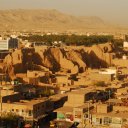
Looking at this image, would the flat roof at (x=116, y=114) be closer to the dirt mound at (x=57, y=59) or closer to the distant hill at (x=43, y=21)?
the dirt mound at (x=57, y=59)

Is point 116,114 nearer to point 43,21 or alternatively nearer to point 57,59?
point 57,59

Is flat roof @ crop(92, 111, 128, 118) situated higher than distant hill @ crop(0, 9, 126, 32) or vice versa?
distant hill @ crop(0, 9, 126, 32)

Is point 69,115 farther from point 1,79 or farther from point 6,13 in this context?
point 6,13

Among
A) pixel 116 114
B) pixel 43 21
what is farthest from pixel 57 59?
pixel 43 21

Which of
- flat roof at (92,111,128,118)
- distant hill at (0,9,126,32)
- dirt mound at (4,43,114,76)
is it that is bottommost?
flat roof at (92,111,128,118)

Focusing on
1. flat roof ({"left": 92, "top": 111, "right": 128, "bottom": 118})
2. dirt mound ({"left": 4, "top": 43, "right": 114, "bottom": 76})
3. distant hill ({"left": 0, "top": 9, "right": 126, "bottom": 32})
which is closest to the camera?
flat roof ({"left": 92, "top": 111, "right": 128, "bottom": 118})

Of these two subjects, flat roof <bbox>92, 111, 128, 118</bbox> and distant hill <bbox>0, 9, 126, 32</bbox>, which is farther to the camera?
distant hill <bbox>0, 9, 126, 32</bbox>

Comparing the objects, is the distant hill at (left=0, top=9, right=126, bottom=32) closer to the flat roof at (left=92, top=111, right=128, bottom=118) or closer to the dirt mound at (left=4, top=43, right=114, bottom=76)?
the dirt mound at (left=4, top=43, right=114, bottom=76)

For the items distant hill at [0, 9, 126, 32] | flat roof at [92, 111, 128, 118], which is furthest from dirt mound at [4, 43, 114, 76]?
distant hill at [0, 9, 126, 32]

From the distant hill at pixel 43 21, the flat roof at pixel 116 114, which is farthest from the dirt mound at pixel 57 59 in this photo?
the distant hill at pixel 43 21
